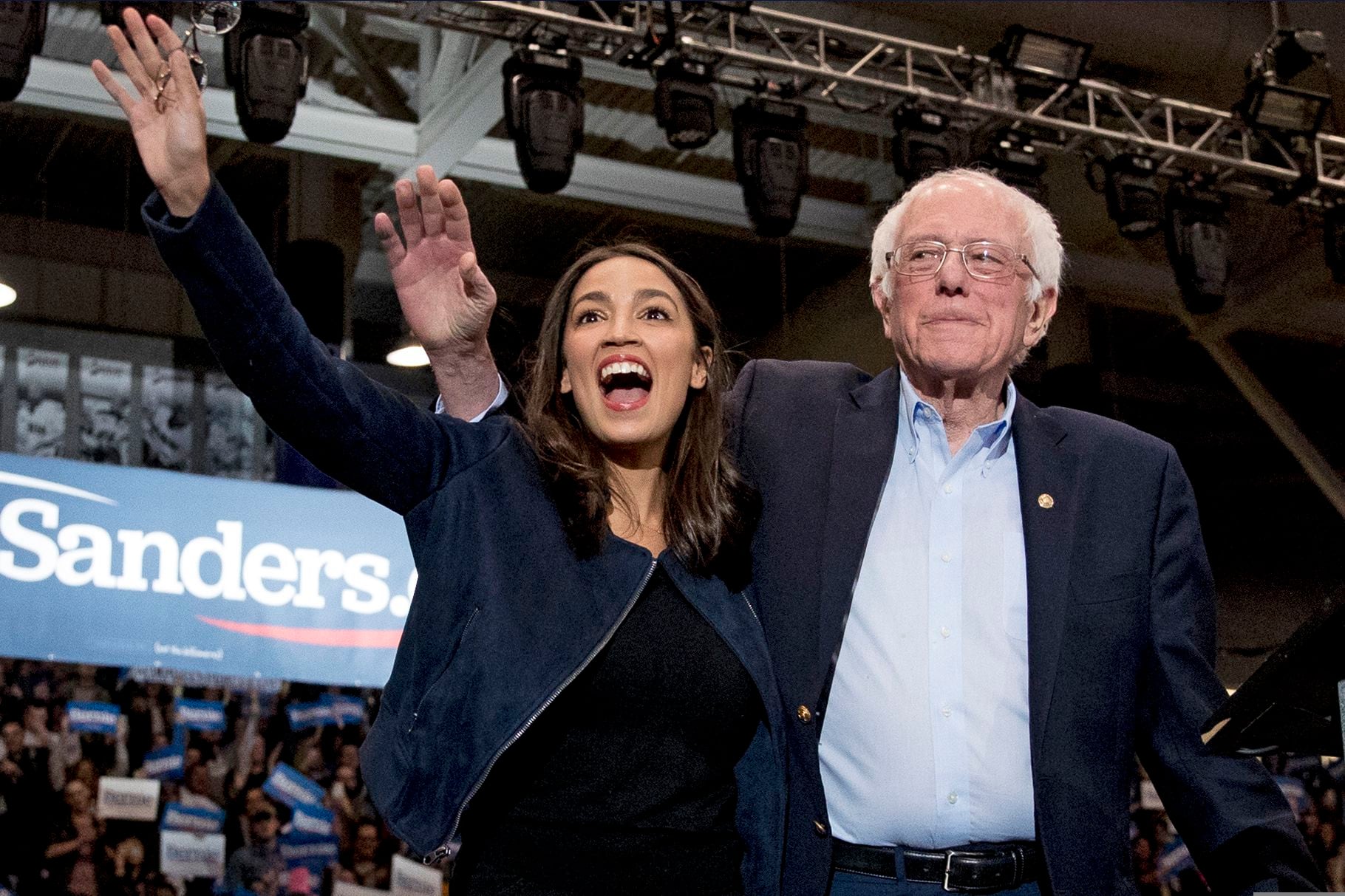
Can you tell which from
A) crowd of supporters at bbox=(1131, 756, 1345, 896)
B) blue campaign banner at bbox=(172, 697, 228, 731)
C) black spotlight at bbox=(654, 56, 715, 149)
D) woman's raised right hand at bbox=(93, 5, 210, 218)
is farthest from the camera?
crowd of supporters at bbox=(1131, 756, 1345, 896)

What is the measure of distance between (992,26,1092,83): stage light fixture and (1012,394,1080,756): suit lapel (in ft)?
12.2

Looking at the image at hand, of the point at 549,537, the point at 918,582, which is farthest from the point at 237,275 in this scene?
the point at 918,582

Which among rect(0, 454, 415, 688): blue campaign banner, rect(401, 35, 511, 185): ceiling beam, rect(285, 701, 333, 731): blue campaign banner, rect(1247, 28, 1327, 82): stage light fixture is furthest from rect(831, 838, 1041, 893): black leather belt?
rect(401, 35, 511, 185): ceiling beam

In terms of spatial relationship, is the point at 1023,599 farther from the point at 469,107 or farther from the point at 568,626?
the point at 469,107

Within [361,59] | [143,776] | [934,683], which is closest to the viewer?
[934,683]

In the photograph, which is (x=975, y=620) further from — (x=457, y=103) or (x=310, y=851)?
(x=457, y=103)

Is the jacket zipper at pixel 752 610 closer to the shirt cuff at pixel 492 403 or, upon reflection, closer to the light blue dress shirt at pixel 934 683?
the light blue dress shirt at pixel 934 683

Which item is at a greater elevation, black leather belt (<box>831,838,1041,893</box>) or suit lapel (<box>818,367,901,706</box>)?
suit lapel (<box>818,367,901,706</box>)

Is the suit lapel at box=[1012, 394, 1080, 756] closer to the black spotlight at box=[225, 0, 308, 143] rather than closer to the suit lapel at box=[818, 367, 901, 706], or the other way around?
the suit lapel at box=[818, 367, 901, 706]

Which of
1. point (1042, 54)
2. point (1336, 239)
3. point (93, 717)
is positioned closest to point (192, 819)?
point (93, 717)

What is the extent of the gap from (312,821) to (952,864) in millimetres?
4624

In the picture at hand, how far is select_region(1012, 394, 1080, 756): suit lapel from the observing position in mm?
1709

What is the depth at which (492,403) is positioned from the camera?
178 centimetres

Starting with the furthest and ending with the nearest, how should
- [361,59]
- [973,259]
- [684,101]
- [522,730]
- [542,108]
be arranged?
[361,59], [684,101], [542,108], [973,259], [522,730]
